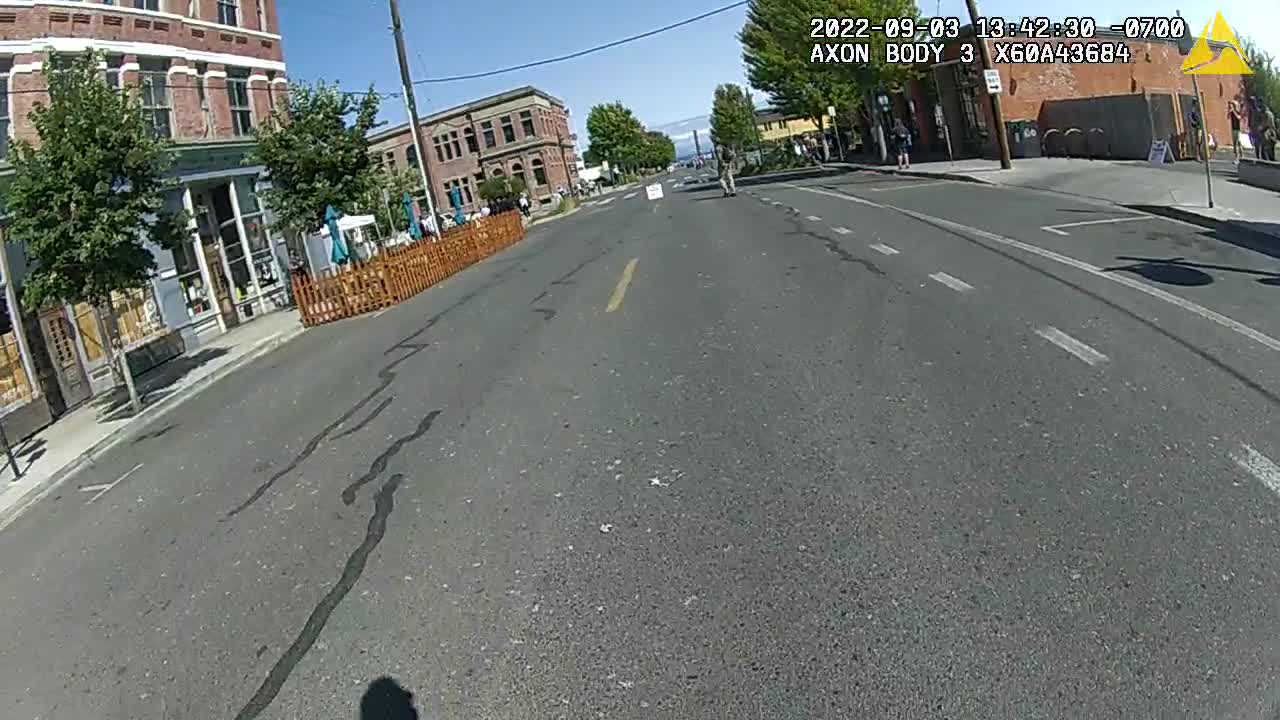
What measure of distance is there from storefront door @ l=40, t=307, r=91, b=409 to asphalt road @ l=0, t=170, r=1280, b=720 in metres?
5.27

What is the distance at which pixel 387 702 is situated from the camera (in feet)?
12.3

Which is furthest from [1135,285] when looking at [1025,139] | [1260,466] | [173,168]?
[1025,139]

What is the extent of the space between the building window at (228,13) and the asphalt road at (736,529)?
17661 millimetres

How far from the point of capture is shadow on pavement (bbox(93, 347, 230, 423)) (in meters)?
13.2

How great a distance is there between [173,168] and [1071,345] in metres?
18.4

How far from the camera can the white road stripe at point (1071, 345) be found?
22.5 ft

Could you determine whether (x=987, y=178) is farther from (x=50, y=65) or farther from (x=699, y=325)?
(x=50, y=65)

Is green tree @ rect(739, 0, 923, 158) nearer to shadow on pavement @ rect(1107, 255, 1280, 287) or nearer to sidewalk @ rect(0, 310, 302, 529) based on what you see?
sidewalk @ rect(0, 310, 302, 529)

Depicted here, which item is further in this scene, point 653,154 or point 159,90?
point 653,154

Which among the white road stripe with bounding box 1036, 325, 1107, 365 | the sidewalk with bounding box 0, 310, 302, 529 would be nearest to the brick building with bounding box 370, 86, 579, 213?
the sidewalk with bounding box 0, 310, 302, 529

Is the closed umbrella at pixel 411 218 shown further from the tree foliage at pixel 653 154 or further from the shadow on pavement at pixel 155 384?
the tree foliage at pixel 653 154

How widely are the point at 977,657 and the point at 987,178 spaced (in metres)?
24.1

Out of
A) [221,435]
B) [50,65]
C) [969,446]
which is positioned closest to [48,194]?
[50,65]

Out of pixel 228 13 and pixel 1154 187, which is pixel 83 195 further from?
pixel 1154 187
